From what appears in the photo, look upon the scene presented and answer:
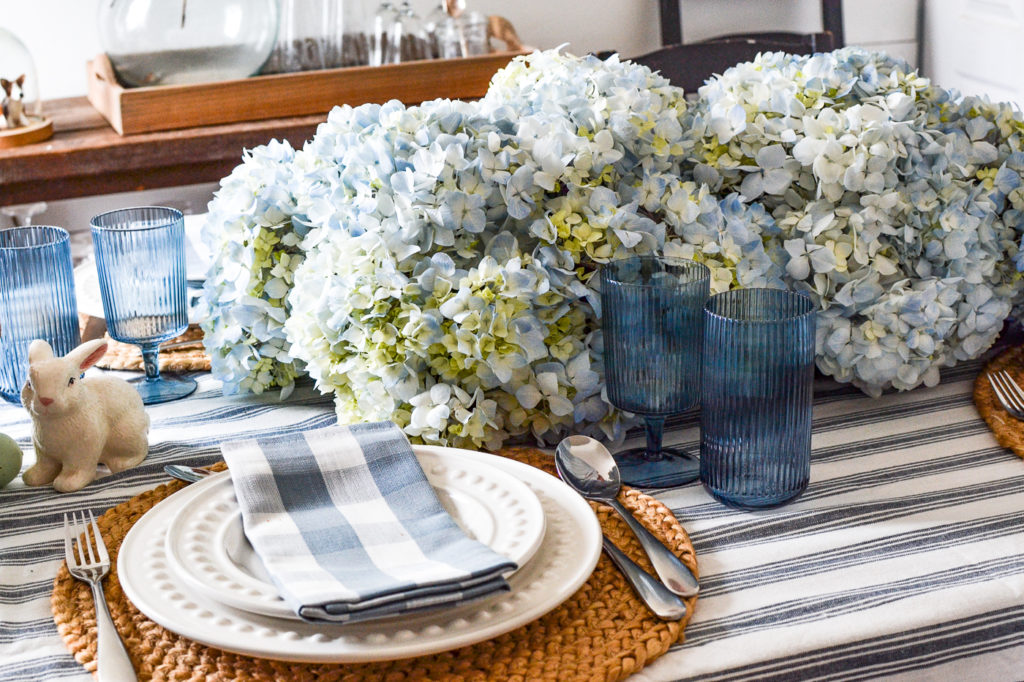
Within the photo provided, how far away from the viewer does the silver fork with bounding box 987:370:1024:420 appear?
0.92 m

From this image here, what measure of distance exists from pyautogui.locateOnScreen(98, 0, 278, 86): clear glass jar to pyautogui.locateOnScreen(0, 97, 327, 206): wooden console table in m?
0.11

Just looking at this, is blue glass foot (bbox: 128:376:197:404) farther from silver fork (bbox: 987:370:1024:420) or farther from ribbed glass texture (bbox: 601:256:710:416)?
silver fork (bbox: 987:370:1024:420)

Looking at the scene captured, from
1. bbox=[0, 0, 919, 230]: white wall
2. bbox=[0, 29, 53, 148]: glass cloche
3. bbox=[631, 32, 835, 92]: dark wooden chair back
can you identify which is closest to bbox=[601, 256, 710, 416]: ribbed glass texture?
bbox=[631, 32, 835, 92]: dark wooden chair back

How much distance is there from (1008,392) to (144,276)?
82 cm

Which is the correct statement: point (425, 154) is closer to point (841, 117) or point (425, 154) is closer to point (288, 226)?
point (288, 226)

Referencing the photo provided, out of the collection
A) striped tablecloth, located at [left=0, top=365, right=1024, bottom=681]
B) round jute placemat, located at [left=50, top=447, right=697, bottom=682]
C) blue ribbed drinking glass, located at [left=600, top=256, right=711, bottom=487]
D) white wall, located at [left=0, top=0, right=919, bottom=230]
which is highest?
white wall, located at [left=0, top=0, right=919, bottom=230]

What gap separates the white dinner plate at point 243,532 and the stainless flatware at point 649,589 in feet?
0.21

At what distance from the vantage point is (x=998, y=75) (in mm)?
2664

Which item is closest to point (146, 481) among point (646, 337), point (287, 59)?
point (646, 337)

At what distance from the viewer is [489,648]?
0.62m

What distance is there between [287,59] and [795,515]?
1.59 m

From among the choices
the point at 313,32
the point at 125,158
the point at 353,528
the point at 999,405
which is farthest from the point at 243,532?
the point at 313,32

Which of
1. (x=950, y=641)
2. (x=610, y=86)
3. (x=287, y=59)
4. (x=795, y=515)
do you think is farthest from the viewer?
(x=287, y=59)

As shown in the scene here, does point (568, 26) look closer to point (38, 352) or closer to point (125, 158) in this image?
point (125, 158)
